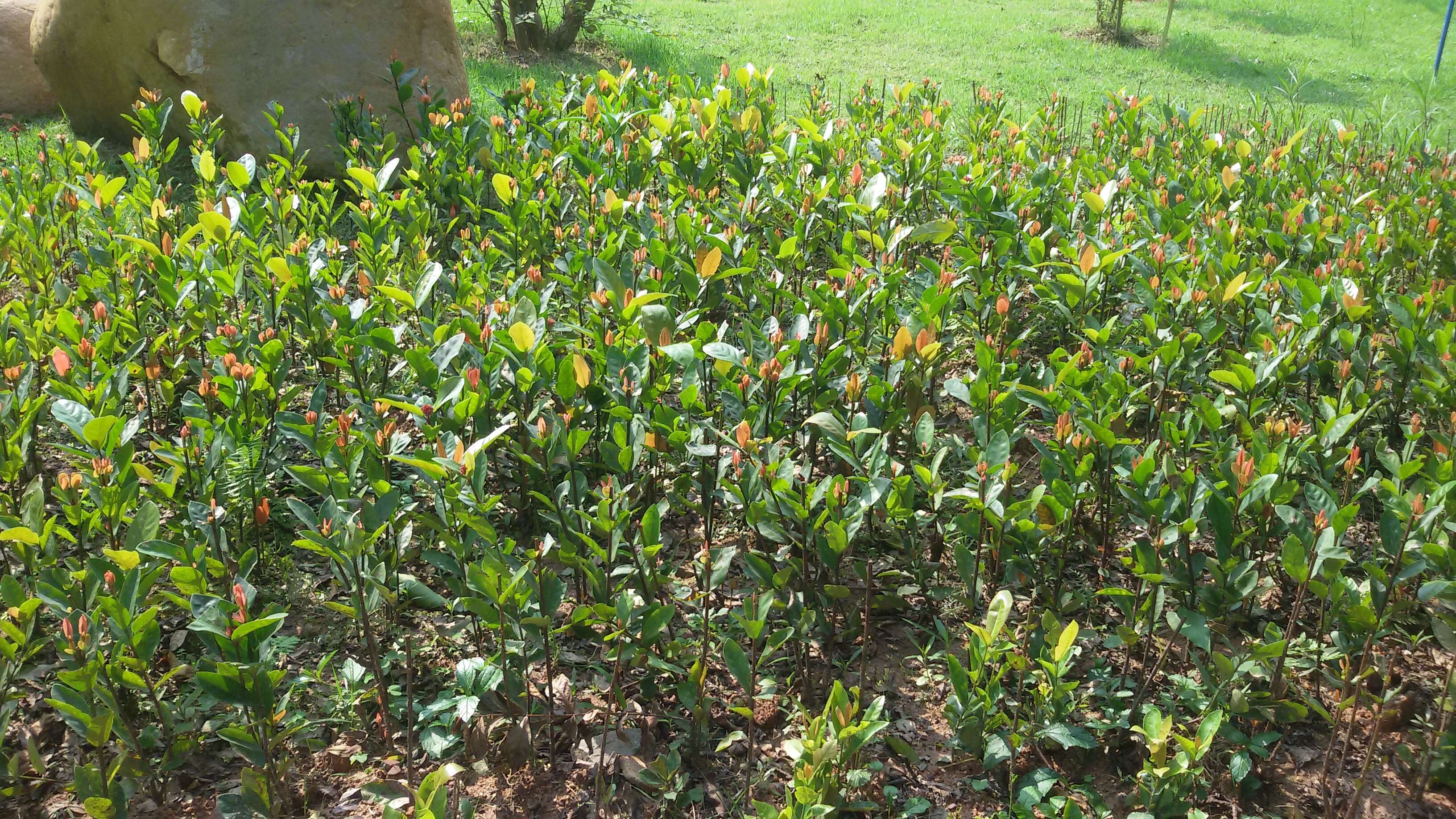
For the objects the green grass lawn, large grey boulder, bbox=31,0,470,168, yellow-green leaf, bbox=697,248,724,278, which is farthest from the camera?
the green grass lawn

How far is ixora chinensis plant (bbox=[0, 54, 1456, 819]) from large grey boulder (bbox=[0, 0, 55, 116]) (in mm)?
3835

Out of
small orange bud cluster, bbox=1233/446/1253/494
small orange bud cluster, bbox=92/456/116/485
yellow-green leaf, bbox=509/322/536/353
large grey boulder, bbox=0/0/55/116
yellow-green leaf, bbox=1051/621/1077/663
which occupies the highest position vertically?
large grey boulder, bbox=0/0/55/116

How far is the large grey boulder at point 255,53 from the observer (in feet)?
18.5

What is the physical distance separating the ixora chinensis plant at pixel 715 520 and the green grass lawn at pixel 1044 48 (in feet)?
19.8

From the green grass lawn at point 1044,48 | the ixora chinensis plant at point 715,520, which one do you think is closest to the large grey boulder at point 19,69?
the green grass lawn at point 1044,48

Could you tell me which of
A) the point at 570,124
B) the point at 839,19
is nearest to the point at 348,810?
the point at 570,124

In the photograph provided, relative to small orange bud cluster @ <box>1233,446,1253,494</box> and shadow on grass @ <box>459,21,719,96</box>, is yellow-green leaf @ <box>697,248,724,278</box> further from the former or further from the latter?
shadow on grass @ <box>459,21,719,96</box>

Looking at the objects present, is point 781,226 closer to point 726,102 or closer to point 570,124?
point 726,102

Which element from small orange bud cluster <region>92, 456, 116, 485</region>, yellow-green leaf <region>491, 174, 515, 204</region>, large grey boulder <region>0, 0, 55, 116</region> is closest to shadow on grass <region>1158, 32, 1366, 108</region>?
yellow-green leaf <region>491, 174, 515, 204</region>

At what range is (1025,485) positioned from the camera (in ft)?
10.8

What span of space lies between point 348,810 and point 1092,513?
2062 mm

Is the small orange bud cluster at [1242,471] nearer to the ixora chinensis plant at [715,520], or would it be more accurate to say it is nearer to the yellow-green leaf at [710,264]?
the ixora chinensis plant at [715,520]

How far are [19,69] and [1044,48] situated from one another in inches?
399

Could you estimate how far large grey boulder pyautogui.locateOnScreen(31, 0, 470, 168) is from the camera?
562 cm
